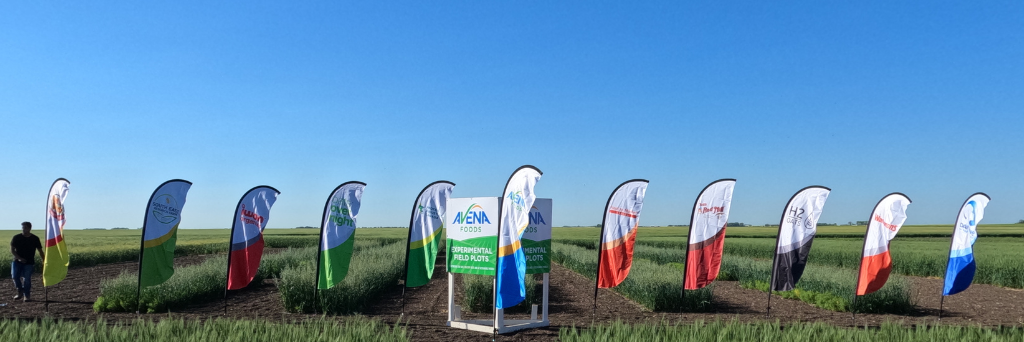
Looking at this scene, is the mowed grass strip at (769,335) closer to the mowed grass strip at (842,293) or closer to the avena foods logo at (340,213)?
the mowed grass strip at (842,293)

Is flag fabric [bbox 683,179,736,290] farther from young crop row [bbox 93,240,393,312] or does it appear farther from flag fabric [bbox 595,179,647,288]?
young crop row [bbox 93,240,393,312]

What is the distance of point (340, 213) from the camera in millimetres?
11242

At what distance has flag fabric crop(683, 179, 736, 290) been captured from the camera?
10.4m

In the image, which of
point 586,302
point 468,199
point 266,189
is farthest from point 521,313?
point 266,189

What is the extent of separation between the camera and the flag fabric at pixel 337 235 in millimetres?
11008

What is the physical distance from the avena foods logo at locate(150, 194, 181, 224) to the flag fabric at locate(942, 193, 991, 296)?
599 inches

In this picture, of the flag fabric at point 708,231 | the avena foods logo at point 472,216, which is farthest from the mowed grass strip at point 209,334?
the flag fabric at point 708,231

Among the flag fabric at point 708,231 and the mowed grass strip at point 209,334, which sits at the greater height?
the flag fabric at point 708,231

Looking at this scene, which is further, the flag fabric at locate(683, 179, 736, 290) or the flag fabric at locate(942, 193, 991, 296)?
the flag fabric at locate(942, 193, 991, 296)

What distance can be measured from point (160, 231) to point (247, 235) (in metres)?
1.61

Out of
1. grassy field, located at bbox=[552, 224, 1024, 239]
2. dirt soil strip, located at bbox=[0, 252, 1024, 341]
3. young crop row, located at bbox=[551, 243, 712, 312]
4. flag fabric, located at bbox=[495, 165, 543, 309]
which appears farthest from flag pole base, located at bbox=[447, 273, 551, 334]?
grassy field, located at bbox=[552, 224, 1024, 239]

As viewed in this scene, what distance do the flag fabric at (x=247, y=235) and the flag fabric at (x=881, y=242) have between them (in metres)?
11.7

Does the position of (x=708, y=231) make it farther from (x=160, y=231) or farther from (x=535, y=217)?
(x=160, y=231)

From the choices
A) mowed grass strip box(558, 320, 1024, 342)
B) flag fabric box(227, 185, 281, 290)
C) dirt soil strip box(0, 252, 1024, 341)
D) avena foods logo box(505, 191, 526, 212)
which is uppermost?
avena foods logo box(505, 191, 526, 212)
